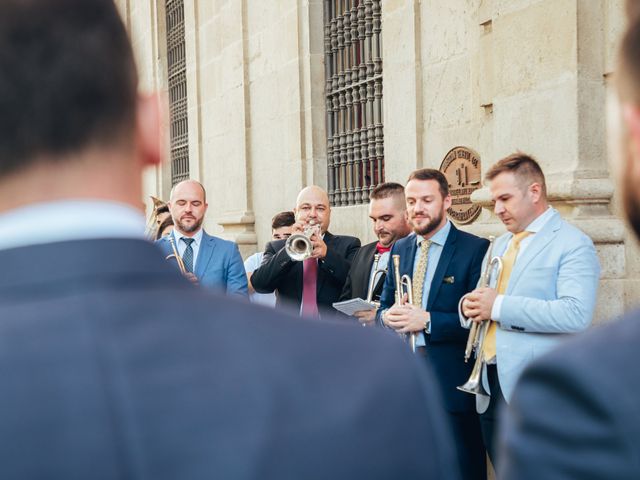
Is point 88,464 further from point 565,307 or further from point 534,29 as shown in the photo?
point 534,29

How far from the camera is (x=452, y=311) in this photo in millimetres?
4504

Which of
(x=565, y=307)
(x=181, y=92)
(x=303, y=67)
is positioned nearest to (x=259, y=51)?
(x=303, y=67)

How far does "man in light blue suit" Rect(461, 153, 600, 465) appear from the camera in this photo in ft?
12.6

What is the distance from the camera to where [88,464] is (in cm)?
86

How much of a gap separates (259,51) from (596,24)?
6284 millimetres

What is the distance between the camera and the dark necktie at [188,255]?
236 inches

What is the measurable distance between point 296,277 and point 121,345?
511 centimetres

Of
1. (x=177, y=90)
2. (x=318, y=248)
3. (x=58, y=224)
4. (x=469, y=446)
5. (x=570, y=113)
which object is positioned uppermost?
(x=177, y=90)

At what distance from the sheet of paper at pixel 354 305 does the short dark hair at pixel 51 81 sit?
3942 mm

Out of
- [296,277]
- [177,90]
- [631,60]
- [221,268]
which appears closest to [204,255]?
[221,268]

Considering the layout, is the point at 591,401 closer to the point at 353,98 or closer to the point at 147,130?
the point at 147,130

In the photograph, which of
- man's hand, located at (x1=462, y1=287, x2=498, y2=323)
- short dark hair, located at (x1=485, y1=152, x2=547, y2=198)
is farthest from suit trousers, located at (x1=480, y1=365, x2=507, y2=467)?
short dark hair, located at (x1=485, y1=152, x2=547, y2=198)

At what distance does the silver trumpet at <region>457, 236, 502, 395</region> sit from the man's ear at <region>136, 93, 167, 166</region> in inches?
128

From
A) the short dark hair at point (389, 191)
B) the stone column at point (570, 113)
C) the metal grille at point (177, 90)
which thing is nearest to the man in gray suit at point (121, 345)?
the stone column at point (570, 113)
